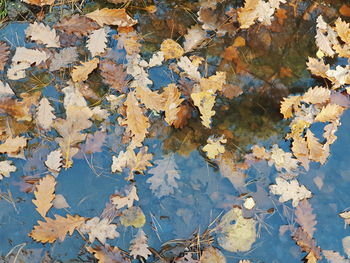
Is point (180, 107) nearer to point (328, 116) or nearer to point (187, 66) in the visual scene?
point (187, 66)

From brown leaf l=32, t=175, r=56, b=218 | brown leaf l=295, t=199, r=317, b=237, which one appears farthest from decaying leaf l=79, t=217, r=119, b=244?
brown leaf l=295, t=199, r=317, b=237

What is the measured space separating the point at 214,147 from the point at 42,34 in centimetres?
162

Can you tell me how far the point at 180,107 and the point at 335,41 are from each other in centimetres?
139

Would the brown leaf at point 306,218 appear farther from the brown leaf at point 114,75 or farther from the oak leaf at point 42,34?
the oak leaf at point 42,34

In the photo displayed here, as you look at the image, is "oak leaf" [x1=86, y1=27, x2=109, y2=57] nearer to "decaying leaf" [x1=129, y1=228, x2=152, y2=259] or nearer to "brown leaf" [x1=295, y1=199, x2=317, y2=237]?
"decaying leaf" [x1=129, y1=228, x2=152, y2=259]

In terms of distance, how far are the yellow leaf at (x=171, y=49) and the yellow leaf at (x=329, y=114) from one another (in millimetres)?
1152

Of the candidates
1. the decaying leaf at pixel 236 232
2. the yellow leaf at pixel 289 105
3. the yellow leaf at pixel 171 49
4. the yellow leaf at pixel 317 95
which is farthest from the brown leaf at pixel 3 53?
the yellow leaf at pixel 317 95

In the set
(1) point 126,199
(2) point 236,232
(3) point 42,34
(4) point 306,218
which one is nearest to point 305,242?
(4) point 306,218

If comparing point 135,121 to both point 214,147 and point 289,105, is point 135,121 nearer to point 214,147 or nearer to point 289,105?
point 214,147

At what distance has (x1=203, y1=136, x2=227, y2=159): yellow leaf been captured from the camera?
9.08 feet

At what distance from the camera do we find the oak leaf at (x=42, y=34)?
3018mm

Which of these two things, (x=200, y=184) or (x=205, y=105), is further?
(x=205, y=105)

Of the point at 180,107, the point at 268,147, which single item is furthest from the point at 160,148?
the point at 268,147

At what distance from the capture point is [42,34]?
304cm
